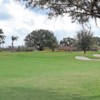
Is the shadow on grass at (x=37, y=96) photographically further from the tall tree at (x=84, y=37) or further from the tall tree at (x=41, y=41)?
the tall tree at (x=41, y=41)

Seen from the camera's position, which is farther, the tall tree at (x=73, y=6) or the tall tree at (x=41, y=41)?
the tall tree at (x=41, y=41)

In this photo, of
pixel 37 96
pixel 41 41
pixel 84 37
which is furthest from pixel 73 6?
pixel 41 41

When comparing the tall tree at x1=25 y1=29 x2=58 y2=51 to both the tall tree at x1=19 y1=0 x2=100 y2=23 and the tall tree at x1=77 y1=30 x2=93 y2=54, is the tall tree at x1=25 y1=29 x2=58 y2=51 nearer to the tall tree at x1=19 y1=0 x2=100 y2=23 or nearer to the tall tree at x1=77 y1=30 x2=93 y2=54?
the tall tree at x1=77 y1=30 x2=93 y2=54

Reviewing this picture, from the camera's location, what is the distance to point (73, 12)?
15.5 metres

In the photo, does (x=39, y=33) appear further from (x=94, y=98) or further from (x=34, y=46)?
(x=94, y=98)

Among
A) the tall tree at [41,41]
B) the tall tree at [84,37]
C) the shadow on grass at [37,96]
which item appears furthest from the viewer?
the tall tree at [41,41]

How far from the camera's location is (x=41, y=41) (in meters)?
150

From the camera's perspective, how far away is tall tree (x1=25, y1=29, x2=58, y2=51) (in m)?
147

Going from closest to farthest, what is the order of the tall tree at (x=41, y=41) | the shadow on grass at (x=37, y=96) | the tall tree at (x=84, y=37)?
the shadow on grass at (x=37, y=96), the tall tree at (x=84, y=37), the tall tree at (x=41, y=41)

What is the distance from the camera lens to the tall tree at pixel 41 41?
483 feet

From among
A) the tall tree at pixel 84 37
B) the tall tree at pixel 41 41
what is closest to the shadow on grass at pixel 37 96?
the tall tree at pixel 84 37

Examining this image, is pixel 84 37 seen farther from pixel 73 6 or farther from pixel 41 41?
pixel 41 41

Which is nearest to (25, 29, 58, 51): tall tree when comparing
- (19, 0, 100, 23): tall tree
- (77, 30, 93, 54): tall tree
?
(77, 30, 93, 54): tall tree

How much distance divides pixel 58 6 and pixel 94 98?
3984 millimetres
